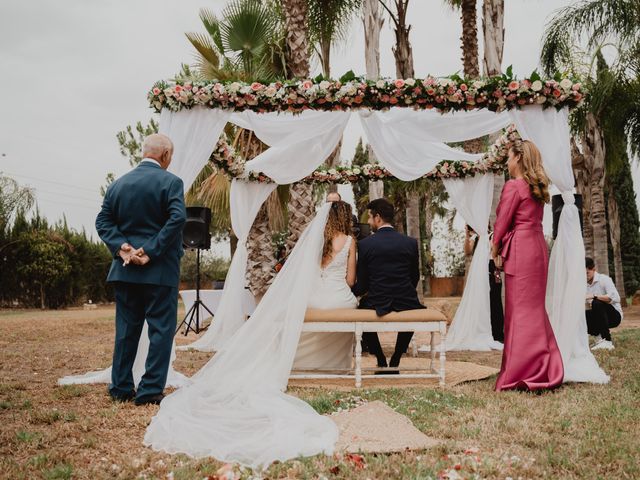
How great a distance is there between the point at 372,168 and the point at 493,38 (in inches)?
150

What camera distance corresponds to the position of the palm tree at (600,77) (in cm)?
1520

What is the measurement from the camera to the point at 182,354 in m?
8.93

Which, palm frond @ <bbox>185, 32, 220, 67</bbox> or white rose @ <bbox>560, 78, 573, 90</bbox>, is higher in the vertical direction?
palm frond @ <bbox>185, 32, 220, 67</bbox>

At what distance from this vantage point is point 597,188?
1697 centimetres

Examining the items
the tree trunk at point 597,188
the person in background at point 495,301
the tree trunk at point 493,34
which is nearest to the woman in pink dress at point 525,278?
the person in background at point 495,301

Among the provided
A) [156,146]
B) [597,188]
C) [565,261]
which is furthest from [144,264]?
[597,188]

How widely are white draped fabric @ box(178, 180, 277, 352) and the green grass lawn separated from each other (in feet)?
11.5

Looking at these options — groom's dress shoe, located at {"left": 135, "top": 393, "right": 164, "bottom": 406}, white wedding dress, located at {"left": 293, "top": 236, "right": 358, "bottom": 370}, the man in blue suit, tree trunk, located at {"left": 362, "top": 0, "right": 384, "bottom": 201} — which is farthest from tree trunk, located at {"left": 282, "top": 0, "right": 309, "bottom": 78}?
groom's dress shoe, located at {"left": 135, "top": 393, "right": 164, "bottom": 406}

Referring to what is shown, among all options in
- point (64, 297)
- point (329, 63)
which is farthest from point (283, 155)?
point (64, 297)

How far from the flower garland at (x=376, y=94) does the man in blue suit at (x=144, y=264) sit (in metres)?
1.56

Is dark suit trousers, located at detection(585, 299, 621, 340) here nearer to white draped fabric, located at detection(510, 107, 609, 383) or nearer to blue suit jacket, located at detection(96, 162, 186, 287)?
white draped fabric, located at detection(510, 107, 609, 383)

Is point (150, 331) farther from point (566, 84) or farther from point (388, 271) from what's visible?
point (566, 84)

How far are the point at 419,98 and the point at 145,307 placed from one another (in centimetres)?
375

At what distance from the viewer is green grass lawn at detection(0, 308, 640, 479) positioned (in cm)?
313
